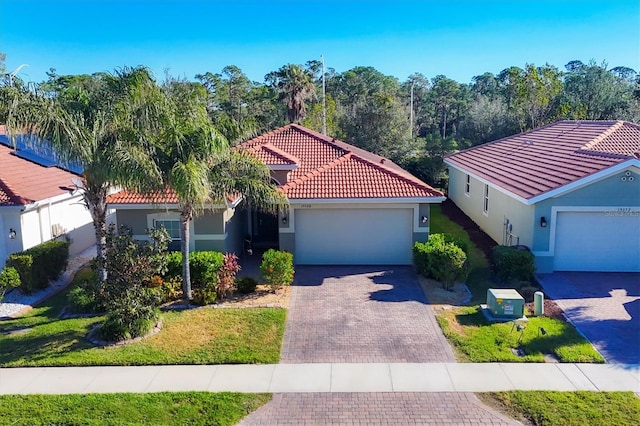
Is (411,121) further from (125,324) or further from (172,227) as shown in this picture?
(125,324)

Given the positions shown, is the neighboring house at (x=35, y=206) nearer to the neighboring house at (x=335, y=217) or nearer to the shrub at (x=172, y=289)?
the neighboring house at (x=335, y=217)

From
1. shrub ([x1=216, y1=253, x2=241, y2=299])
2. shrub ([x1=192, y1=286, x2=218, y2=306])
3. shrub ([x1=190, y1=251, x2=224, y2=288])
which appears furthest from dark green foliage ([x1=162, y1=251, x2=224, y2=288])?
shrub ([x1=192, y1=286, x2=218, y2=306])

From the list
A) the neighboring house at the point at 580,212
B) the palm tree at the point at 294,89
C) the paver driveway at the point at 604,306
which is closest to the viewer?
the paver driveway at the point at 604,306

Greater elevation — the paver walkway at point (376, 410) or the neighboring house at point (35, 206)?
the neighboring house at point (35, 206)

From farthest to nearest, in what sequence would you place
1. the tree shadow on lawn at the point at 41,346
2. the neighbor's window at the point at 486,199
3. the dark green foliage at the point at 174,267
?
1. the neighbor's window at the point at 486,199
2. the dark green foliage at the point at 174,267
3. the tree shadow on lawn at the point at 41,346

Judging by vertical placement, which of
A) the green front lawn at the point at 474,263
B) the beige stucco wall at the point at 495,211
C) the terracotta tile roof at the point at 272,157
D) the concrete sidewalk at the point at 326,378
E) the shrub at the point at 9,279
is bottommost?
the concrete sidewalk at the point at 326,378

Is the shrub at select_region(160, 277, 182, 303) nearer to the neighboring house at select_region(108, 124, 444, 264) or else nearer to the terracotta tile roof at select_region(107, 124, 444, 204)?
the neighboring house at select_region(108, 124, 444, 264)

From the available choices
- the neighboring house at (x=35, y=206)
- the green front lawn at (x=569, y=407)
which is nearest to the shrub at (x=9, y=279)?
the neighboring house at (x=35, y=206)
